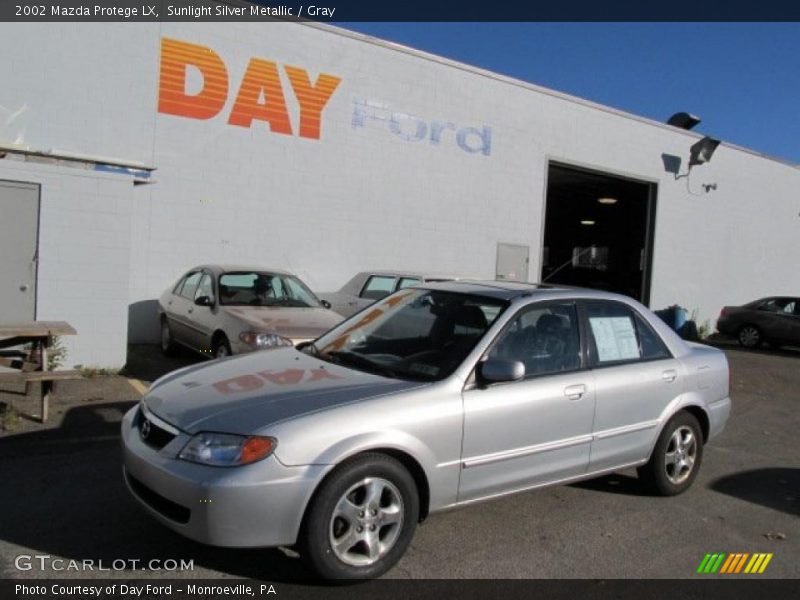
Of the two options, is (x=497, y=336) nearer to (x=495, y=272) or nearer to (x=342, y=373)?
(x=342, y=373)

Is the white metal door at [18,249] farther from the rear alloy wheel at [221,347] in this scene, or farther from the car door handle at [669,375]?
the car door handle at [669,375]

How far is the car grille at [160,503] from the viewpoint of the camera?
343cm

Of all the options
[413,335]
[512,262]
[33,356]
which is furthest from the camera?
[512,262]

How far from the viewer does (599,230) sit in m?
32.1

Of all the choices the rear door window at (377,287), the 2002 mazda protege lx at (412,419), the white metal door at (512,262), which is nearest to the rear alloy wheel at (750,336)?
the white metal door at (512,262)

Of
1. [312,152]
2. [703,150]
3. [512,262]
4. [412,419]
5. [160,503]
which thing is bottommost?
[160,503]

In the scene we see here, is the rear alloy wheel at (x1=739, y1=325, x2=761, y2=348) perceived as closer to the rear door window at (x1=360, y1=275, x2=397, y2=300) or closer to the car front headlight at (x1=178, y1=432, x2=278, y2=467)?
the rear door window at (x1=360, y1=275, x2=397, y2=300)

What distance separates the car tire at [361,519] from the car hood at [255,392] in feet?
1.24

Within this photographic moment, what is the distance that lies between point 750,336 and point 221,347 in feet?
48.4

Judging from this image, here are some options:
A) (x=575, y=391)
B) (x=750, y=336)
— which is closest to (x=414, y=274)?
(x=575, y=391)

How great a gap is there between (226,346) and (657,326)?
4.97 m

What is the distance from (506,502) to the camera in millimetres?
5031

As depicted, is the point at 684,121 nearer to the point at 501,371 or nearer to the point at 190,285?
the point at 190,285
